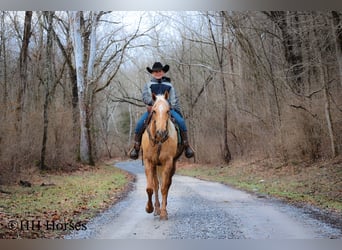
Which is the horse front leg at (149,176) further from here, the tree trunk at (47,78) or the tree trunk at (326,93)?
the tree trunk at (326,93)

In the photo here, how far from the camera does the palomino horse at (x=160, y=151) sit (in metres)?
4.15

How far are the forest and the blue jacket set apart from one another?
10 centimetres

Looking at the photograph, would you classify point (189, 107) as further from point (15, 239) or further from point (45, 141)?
point (15, 239)

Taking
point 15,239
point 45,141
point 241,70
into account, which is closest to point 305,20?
point 241,70

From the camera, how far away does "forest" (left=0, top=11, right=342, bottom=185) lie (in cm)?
470

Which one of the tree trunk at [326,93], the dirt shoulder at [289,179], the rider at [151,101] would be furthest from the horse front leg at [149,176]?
the tree trunk at [326,93]

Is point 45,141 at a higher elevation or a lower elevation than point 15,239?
higher

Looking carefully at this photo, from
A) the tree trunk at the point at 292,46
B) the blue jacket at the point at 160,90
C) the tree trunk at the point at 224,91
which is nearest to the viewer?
the blue jacket at the point at 160,90

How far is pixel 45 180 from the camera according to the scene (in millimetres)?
4645

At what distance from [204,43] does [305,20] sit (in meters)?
1.16

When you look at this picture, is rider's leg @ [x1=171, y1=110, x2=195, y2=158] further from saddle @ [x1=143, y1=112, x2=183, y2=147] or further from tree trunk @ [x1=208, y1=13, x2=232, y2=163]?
tree trunk @ [x1=208, y1=13, x2=232, y2=163]

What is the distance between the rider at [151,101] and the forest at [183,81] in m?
0.11

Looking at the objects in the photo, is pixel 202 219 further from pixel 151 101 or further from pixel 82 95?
pixel 82 95

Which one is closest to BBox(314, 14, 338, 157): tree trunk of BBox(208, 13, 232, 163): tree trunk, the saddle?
BBox(208, 13, 232, 163): tree trunk
